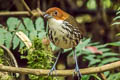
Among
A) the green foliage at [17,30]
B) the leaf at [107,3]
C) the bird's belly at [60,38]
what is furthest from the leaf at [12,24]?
the leaf at [107,3]

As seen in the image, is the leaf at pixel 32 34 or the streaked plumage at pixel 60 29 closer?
the streaked plumage at pixel 60 29

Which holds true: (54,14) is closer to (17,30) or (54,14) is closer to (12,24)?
(17,30)

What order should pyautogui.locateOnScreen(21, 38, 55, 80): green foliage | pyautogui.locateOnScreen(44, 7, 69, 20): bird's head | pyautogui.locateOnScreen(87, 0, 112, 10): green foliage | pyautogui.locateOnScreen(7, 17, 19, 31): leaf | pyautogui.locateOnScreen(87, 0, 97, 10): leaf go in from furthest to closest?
1. pyautogui.locateOnScreen(87, 0, 97, 10): leaf
2. pyautogui.locateOnScreen(87, 0, 112, 10): green foliage
3. pyautogui.locateOnScreen(7, 17, 19, 31): leaf
4. pyautogui.locateOnScreen(44, 7, 69, 20): bird's head
5. pyautogui.locateOnScreen(21, 38, 55, 80): green foliage

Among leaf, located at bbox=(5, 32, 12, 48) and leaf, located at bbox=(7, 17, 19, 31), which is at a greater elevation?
leaf, located at bbox=(7, 17, 19, 31)

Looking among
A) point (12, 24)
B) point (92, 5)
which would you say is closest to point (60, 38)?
point (12, 24)

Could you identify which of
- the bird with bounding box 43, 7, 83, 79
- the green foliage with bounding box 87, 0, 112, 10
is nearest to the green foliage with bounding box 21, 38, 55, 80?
the bird with bounding box 43, 7, 83, 79

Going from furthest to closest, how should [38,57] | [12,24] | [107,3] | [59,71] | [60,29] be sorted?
[107,3], [12,24], [60,29], [38,57], [59,71]

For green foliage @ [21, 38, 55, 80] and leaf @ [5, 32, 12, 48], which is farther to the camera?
leaf @ [5, 32, 12, 48]

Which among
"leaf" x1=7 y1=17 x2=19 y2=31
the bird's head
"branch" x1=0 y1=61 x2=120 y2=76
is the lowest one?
"branch" x1=0 y1=61 x2=120 y2=76

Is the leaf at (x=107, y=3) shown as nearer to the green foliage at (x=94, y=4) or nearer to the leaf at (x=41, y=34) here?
the green foliage at (x=94, y=4)

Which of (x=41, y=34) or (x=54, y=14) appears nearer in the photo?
(x=54, y=14)

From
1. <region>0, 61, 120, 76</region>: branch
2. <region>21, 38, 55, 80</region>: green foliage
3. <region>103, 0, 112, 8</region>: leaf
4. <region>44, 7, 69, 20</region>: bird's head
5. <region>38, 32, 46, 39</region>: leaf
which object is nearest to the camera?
<region>0, 61, 120, 76</region>: branch

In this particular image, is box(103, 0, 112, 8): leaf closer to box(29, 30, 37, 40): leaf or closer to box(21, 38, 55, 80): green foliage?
box(29, 30, 37, 40): leaf

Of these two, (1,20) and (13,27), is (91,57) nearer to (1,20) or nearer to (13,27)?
(13,27)
